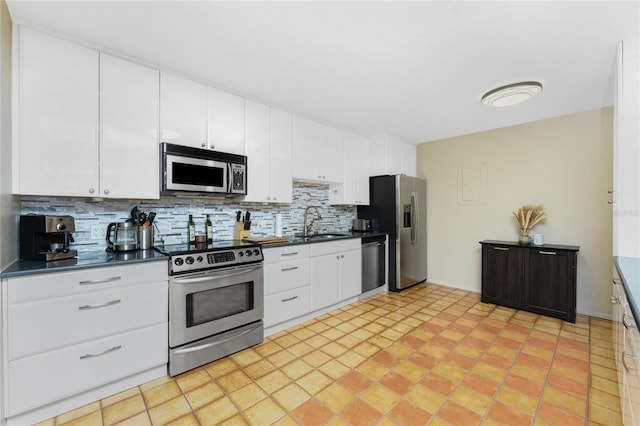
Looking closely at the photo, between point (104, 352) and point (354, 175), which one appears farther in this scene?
point (354, 175)

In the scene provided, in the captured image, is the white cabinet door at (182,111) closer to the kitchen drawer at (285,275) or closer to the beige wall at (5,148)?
the beige wall at (5,148)

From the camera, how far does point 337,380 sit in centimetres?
200

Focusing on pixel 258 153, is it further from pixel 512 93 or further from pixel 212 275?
pixel 512 93

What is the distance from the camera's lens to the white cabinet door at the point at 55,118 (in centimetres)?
178

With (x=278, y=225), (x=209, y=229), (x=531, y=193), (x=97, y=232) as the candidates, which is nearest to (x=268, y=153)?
(x=278, y=225)

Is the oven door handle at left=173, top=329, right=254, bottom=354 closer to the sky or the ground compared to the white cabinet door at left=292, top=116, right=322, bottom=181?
closer to the ground

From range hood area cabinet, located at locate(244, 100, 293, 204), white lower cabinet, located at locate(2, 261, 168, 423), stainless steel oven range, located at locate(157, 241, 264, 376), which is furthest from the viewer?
range hood area cabinet, located at locate(244, 100, 293, 204)

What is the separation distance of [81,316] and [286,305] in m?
1.63

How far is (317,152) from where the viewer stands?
3584 mm

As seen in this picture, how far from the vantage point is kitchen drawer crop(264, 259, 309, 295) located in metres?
2.72

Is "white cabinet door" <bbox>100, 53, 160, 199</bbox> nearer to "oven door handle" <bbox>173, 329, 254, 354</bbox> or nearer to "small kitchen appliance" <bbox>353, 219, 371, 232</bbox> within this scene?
"oven door handle" <bbox>173, 329, 254, 354</bbox>

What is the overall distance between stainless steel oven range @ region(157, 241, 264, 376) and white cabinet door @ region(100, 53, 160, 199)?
58 cm

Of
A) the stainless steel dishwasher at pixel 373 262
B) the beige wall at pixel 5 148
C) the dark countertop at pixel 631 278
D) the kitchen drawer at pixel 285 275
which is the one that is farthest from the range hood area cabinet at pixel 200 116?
the dark countertop at pixel 631 278

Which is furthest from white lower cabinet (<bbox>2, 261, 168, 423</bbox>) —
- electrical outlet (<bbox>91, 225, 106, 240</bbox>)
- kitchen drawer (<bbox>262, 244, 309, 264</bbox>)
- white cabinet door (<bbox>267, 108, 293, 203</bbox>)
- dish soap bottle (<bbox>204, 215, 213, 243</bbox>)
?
white cabinet door (<bbox>267, 108, 293, 203</bbox>)
